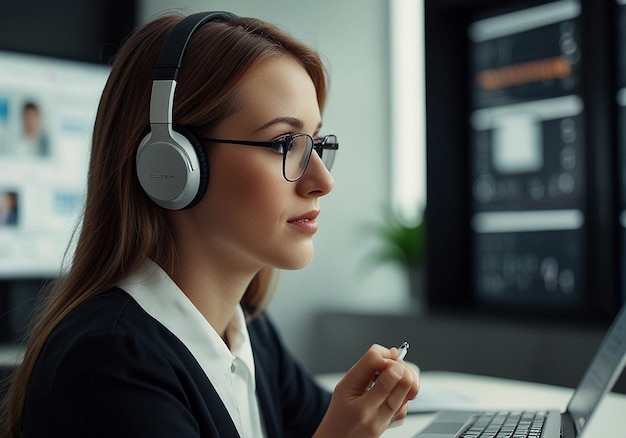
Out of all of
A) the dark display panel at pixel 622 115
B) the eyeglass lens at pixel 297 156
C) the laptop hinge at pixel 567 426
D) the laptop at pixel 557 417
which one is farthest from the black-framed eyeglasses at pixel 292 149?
the dark display panel at pixel 622 115

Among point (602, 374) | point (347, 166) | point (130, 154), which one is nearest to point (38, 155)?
point (347, 166)

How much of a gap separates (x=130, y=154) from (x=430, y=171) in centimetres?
243

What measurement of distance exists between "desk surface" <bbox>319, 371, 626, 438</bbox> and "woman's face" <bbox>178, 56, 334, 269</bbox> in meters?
0.39

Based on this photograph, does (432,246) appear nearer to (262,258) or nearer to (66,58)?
(66,58)

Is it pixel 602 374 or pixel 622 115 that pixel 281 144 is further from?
pixel 622 115

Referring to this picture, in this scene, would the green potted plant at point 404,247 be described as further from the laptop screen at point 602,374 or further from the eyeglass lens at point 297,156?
the eyeglass lens at point 297,156

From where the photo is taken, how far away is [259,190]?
1.06 meters

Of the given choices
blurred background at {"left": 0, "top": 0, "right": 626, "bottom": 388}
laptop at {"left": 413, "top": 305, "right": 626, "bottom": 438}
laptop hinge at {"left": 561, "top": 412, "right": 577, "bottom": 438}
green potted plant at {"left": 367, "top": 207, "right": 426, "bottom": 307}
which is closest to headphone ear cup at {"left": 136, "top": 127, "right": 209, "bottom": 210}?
laptop at {"left": 413, "top": 305, "right": 626, "bottom": 438}

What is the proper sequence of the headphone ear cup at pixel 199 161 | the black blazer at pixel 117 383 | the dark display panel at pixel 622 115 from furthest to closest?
the dark display panel at pixel 622 115, the headphone ear cup at pixel 199 161, the black blazer at pixel 117 383

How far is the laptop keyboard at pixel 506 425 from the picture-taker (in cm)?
102

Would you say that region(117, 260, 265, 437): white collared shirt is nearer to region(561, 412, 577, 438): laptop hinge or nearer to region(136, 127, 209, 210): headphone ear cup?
region(136, 127, 209, 210): headphone ear cup

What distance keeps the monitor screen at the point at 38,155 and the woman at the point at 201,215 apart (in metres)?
1.65

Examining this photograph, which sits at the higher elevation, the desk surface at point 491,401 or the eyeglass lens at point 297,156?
the eyeglass lens at point 297,156

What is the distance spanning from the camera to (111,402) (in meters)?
0.84
